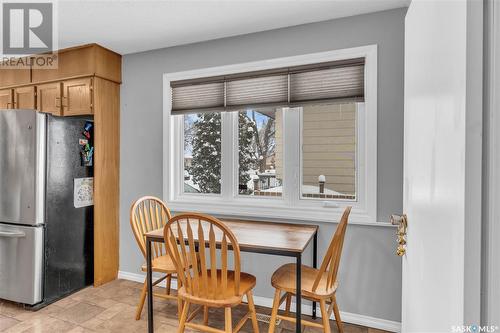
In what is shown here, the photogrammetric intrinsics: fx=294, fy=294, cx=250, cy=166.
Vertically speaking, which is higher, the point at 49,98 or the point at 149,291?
the point at 49,98

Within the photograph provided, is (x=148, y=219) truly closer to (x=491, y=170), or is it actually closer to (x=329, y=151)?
(x=329, y=151)

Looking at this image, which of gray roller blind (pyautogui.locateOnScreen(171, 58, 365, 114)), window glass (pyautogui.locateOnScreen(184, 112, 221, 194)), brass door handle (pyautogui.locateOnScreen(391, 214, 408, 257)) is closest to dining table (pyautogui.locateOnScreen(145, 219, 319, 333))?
window glass (pyautogui.locateOnScreen(184, 112, 221, 194))

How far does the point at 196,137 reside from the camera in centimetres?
309

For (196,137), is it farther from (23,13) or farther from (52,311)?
(52,311)

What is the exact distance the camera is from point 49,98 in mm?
3197

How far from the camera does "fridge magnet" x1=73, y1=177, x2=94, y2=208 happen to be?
288 centimetres

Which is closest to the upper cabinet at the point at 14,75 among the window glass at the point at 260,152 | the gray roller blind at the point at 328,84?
the window glass at the point at 260,152

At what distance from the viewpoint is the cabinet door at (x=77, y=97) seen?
9.83 feet

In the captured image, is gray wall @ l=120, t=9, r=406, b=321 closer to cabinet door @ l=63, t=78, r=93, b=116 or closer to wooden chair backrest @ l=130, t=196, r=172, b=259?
wooden chair backrest @ l=130, t=196, r=172, b=259

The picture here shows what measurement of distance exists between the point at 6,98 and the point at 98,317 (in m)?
2.78

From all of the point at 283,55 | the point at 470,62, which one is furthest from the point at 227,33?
the point at 470,62

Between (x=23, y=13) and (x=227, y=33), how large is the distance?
5.33ft

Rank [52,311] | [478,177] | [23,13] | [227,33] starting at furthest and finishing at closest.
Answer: [227,33] < [52,311] < [23,13] < [478,177]

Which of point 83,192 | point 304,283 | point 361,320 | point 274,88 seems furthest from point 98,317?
point 274,88
